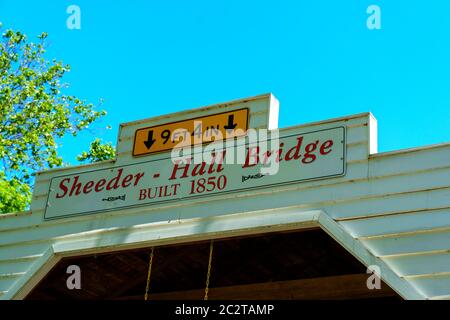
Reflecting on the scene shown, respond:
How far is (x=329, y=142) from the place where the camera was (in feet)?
32.6

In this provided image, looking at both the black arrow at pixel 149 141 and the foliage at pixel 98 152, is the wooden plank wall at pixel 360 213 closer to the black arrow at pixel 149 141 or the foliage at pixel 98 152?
the black arrow at pixel 149 141

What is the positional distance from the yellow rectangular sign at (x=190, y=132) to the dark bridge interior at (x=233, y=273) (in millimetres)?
1514

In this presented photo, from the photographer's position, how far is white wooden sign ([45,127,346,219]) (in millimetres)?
9953

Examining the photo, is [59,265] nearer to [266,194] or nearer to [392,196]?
[266,194]

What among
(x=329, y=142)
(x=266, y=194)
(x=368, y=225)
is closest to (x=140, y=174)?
(x=266, y=194)

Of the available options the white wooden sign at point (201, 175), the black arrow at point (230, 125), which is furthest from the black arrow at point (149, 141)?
the black arrow at point (230, 125)

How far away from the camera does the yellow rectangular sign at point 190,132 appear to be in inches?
428

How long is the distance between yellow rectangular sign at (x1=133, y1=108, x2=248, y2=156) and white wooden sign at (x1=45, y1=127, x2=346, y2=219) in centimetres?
22

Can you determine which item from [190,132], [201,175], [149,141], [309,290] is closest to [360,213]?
[201,175]

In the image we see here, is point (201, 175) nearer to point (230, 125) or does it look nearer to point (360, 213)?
point (230, 125)

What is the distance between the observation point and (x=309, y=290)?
13281 millimetres

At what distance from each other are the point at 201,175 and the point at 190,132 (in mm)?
818

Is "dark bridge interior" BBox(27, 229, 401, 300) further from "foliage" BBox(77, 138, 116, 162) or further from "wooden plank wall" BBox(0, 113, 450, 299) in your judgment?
"foliage" BBox(77, 138, 116, 162)

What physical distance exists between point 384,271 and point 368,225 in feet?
2.09
